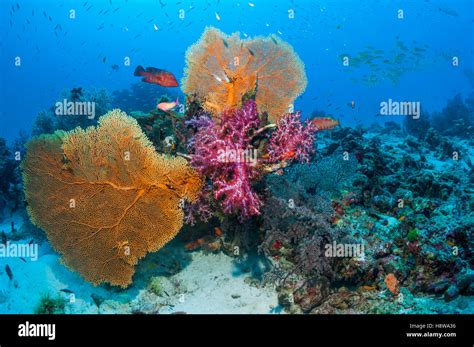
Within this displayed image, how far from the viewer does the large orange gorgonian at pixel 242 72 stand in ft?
18.6

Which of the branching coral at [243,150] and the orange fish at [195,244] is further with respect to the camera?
the orange fish at [195,244]

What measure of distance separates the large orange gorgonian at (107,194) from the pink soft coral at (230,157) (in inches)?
19.9

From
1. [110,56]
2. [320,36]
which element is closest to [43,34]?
[110,56]

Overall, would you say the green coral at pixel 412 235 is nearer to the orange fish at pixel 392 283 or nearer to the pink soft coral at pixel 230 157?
the orange fish at pixel 392 283

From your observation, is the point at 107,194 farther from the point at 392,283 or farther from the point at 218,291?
the point at 392,283

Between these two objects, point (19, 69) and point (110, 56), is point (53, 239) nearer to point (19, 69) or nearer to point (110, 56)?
point (19, 69)

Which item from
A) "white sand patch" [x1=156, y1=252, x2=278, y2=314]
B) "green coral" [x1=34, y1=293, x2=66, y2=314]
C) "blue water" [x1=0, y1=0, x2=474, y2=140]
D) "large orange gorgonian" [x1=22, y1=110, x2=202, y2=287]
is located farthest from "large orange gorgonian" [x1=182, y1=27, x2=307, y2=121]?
"blue water" [x1=0, y1=0, x2=474, y2=140]

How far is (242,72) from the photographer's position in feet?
19.2

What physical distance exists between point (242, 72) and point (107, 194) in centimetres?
317

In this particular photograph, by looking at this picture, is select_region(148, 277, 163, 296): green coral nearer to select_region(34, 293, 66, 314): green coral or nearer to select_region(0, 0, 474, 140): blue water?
select_region(34, 293, 66, 314): green coral

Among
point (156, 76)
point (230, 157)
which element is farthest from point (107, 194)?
point (156, 76)

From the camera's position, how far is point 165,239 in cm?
498

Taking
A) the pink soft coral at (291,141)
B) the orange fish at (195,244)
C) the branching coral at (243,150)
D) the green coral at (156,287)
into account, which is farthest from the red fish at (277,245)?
the green coral at (156,287)
